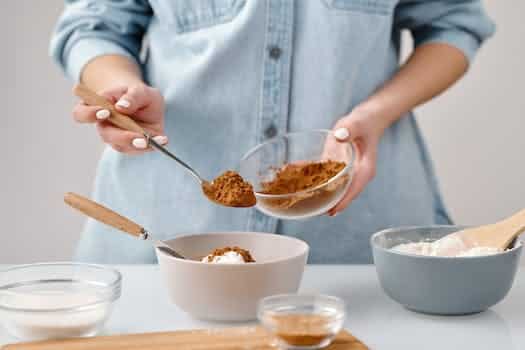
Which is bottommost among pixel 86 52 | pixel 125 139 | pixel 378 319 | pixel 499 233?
pixel 378 319

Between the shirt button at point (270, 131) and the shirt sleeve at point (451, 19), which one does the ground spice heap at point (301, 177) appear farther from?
the shirt sleeve at point (451, 19)

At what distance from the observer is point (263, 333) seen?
0.90 metres

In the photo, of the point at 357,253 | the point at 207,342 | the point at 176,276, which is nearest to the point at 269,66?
the point at 357,253

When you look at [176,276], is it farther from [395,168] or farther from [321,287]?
[395,168]

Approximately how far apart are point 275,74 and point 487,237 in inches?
18.7

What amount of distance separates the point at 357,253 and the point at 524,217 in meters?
0.45

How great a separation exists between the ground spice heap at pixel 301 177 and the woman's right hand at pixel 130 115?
0.17 meters

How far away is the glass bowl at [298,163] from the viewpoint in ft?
3.60

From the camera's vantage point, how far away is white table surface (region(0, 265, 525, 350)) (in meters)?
0.93

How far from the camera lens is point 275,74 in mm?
1360

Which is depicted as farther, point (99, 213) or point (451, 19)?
point (451, 19)

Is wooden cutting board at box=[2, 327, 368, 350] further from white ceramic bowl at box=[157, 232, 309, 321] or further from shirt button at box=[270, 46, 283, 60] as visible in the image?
shirt button at box=[270, 46, 283, 60]

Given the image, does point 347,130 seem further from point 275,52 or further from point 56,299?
point 56,299

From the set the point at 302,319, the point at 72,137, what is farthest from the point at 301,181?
the point at 72,137
